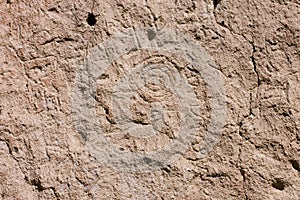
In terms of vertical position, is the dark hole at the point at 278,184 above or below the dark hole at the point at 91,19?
below

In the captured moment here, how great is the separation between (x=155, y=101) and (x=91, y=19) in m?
0.26

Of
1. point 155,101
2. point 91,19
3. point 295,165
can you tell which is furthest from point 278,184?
point 91,19

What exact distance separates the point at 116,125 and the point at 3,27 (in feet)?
1.24

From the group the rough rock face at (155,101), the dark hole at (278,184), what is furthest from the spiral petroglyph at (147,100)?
the dark hole at (278,184)

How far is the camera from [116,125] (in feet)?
5.02

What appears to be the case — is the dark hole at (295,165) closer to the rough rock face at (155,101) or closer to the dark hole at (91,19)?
the rough rock face at (155,101)

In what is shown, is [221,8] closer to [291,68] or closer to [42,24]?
[291,68]

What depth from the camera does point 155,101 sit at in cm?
153

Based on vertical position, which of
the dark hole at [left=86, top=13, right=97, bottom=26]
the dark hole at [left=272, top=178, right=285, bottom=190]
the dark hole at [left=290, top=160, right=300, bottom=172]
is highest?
the dark hole at [left=86, top=13, right=97, bottom=26]

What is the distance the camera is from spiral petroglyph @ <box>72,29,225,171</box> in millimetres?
1520

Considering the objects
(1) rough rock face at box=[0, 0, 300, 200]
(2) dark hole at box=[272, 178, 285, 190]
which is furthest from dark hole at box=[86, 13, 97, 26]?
(2) dark hole at box=[272, 178, 285, 190]

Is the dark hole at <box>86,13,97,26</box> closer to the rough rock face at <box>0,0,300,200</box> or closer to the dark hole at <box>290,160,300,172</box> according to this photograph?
the rough rock face at <box>0,0,300,200</box>

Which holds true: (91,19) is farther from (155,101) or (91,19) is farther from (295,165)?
(295,165)

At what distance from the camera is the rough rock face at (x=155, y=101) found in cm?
151
